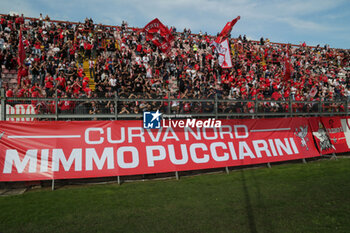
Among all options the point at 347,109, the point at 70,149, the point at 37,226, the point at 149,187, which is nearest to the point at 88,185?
the point at 70,149

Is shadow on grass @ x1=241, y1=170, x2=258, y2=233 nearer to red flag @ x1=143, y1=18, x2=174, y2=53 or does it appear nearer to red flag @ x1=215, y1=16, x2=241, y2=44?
red flag @ x1=215, y1=16, x2=241, y2=44

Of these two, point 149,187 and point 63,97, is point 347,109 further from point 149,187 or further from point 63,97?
point 63,97

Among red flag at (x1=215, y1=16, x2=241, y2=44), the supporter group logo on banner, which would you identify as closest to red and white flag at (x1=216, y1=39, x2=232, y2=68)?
red flag at (x1=215, y1=16, x2=241, y2=44)

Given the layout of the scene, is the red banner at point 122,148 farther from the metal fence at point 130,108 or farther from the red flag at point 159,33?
the red flag at point 159,33

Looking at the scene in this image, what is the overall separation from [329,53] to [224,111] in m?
28.7

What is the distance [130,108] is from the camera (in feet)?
29.6

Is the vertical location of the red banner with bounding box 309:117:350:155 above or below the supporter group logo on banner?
below

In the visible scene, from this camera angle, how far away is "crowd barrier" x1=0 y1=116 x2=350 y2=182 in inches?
286

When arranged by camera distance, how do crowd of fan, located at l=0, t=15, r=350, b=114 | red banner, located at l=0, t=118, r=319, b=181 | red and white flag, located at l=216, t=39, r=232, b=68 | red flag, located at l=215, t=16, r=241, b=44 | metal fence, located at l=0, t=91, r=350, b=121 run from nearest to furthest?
red banner, located at l=0, t=118, r=319, b=181, metal fence, located at l=0, t=91, r=350, b=121, crowd of fan, located at l=0, t=15, r=350, b=114, red flag, located at l=215, t=16, r=241, b=44, red and white flag, located at l=216, t=39, r=232, b=68

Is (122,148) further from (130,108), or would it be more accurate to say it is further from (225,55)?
(225,55)

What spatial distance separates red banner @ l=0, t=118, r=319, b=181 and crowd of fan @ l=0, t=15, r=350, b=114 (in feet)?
3.04

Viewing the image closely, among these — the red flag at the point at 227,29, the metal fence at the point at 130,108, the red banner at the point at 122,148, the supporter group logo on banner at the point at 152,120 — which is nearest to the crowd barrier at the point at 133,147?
the red banner at the point at 122,148

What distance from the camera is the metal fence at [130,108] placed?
809 centimetres

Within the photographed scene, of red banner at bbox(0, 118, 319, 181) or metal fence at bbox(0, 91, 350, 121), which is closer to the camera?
red banner at bbox(0, 118, 319, 181)
